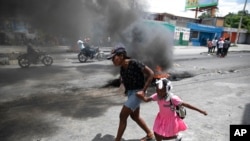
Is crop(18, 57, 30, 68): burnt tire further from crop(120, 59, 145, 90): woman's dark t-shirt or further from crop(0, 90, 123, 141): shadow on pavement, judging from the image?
crop(120, 59, 145, 90): woman's dark t-shirt

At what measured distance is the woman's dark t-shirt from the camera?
3.12 m

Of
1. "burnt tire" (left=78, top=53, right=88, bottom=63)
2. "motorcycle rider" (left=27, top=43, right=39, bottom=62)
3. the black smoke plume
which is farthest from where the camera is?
"burnt tire" (left=78, top=53, right=88, bottom=63)

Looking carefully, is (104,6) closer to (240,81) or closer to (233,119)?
(240,81)

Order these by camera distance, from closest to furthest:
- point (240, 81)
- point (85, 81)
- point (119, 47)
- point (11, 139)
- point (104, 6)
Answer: point (119, 47), point (11, 139), point (85, 81), point (240, 81), point (104, 6)

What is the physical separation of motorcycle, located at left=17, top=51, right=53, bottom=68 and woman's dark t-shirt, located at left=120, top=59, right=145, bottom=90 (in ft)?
27.2

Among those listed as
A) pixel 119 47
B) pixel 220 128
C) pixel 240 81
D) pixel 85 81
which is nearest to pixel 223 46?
pixel 240 81

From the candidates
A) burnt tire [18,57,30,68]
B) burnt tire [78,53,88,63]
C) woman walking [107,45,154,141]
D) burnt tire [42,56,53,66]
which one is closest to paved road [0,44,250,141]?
woman walking [107,45,154,141]

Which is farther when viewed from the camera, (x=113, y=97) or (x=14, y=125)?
(x=113, y=97)

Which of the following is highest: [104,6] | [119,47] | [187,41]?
[104,6]

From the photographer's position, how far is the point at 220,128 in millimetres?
4059

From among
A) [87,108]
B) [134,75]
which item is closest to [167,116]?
[134,75]

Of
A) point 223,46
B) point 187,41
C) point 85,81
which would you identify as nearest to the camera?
point 85,81

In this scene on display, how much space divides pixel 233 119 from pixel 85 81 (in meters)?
4.70

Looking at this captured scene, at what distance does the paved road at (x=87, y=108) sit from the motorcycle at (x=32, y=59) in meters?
2.02
